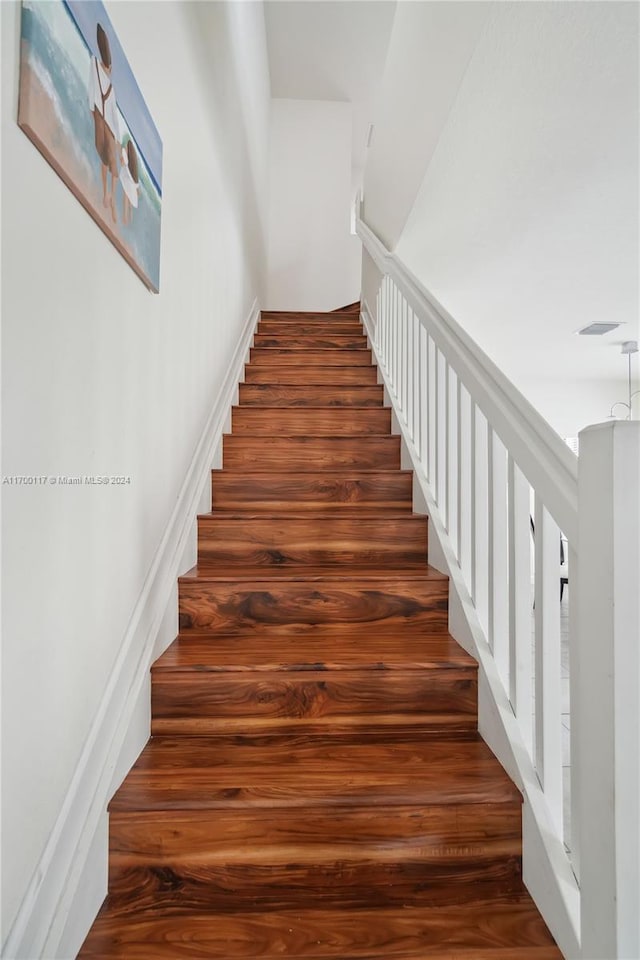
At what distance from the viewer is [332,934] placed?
919 mm

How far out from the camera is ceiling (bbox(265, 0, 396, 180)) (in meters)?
4.15

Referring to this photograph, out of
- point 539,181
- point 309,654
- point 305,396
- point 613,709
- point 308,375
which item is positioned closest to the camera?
point 613,709

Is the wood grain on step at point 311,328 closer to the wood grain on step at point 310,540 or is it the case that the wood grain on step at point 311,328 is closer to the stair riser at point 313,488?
the stair riser at point 313,488

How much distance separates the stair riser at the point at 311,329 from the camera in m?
3.86

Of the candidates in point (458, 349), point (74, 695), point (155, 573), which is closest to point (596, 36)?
point (458, 349)

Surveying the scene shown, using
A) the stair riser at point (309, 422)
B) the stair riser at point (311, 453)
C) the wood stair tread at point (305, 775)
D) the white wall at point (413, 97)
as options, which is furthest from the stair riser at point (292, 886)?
the white wall at point (413, 97)

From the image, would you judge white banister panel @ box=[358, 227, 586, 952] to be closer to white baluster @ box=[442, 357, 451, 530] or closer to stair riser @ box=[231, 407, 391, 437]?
white baluster @ box=[442, 357, 451, 530]

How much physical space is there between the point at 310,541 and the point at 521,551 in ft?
2.74

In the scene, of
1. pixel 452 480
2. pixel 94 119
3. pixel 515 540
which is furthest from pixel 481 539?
pixel 94 119

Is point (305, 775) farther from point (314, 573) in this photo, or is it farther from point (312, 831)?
point (314, 573)

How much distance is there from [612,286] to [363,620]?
2.98 meters

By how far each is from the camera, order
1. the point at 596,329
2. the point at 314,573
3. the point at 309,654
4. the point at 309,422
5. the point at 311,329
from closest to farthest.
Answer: the point at 309,654
the point at 314,573
the point at 309,422
the point at 311,329
the point at 596,329

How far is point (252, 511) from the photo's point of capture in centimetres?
205

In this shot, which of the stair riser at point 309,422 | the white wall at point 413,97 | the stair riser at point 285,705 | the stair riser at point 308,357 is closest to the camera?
the stair riser at point 285,705
